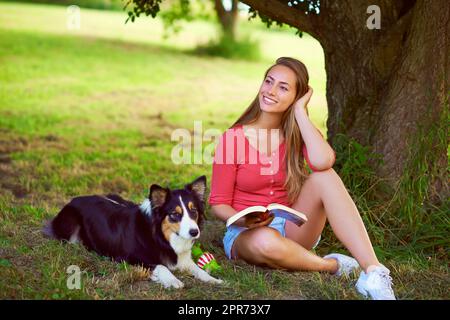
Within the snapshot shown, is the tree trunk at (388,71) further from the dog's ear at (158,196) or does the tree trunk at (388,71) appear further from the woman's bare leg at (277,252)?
the dog's ear at (158,196)

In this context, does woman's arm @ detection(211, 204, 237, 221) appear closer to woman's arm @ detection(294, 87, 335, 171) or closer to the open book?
the open book

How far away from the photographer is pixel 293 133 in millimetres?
4078

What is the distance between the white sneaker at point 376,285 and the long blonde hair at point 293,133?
0.71m

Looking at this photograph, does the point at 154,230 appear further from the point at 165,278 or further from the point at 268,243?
the point at 268,243

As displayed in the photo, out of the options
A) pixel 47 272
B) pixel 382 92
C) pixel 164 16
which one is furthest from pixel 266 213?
pixel 164 16

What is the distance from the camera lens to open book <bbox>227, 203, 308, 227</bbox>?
3.60m

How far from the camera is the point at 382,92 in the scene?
191 inches

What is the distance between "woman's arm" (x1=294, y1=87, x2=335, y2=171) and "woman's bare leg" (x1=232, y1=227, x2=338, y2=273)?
482 mm

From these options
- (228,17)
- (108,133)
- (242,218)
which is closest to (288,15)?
(242,218)

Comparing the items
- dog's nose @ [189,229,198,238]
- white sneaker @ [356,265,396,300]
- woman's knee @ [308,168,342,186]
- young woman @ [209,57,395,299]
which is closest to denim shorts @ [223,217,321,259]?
young woman @ [209,57,395,299]

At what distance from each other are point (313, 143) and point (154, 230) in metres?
1.06

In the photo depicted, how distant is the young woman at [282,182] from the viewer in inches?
150

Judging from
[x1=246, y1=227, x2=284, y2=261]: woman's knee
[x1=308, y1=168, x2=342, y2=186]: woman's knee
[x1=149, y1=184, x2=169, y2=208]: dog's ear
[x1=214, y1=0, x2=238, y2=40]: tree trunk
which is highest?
[x1=214, y1=0, x2=238, y2=40]: tree trunk

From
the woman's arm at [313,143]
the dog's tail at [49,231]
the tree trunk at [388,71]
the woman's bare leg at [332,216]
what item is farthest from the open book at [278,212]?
the dog's tail at [49,231]
